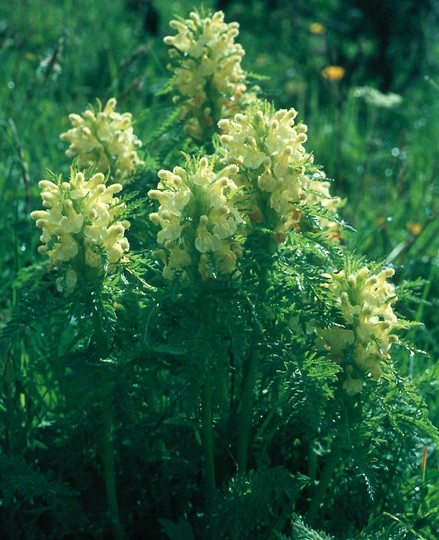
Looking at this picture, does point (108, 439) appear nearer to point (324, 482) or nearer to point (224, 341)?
point (224, 341)

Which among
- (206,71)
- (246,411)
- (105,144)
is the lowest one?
(246,411)

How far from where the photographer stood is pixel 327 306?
1.66 m

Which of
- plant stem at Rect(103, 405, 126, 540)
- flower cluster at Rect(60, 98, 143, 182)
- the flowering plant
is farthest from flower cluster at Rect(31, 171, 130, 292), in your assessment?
flower cluster at Rect(60, 98, 143, 182)

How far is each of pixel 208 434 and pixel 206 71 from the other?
3.03 feet

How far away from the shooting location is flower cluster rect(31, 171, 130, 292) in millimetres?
1601

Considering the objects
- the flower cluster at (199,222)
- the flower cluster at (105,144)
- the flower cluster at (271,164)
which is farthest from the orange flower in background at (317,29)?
the flower cluster at (199,222)

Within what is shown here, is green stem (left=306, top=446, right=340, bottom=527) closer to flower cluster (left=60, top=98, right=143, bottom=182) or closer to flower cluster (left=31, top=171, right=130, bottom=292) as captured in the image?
→ flower cluster (left=31, top=171, right=130, bottom=292)

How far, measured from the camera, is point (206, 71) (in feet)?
7.02

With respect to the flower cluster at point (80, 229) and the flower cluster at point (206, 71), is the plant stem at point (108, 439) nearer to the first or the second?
the flower cluster at point (80, 229)

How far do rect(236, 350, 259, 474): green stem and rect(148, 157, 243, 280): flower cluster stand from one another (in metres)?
0.28

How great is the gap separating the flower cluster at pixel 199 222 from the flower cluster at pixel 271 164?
0.20 ft

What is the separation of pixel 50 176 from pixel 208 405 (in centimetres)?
59

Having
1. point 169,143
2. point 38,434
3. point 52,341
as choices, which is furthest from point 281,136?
point 38,434

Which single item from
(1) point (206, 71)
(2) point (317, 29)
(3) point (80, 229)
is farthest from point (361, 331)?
(2) point (317, 29)
